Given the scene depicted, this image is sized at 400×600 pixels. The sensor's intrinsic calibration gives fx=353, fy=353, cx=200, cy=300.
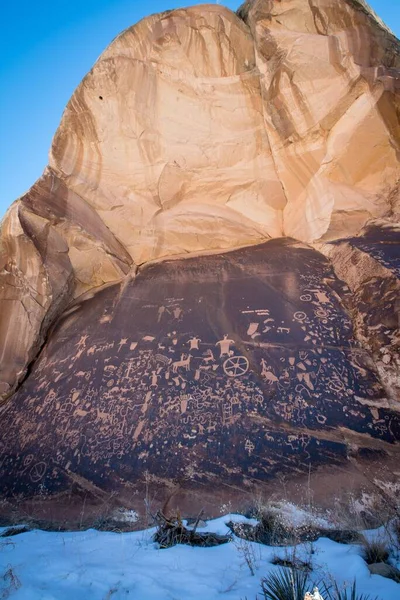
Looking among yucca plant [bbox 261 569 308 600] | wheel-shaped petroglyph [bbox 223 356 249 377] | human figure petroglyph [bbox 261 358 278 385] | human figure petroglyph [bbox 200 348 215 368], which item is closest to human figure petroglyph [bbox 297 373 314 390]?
human figure petroglyph [bbox 261 358 278 385]

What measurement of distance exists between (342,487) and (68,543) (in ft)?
8.30

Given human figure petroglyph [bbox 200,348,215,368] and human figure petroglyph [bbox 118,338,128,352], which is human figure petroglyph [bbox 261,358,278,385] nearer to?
human figure petroglyph [bbox 200,348,215,368]

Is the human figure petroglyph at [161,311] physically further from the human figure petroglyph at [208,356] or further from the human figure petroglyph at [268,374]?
the human figure petroglyph at [268,374]

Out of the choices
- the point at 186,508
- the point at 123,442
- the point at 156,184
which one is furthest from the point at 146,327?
the point at 156,184

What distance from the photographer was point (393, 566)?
221 cm

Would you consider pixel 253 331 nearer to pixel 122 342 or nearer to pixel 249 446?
pixel 249 446

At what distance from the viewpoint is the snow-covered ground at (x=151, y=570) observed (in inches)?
80.2

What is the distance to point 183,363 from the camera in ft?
16.0

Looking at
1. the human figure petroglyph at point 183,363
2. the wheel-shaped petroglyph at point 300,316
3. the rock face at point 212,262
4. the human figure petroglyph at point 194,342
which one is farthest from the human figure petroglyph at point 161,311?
the wheel-shaped petroglyph at point 300,316

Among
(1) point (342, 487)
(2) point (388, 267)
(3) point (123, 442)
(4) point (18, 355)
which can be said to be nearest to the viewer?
(1) point (342, 487)

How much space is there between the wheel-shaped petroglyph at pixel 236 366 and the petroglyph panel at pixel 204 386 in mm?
13

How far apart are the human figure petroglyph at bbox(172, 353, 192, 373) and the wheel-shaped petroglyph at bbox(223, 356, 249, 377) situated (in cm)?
52

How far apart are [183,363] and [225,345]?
634 millimetres

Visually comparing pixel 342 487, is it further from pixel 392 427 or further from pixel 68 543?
pixel 68 543
